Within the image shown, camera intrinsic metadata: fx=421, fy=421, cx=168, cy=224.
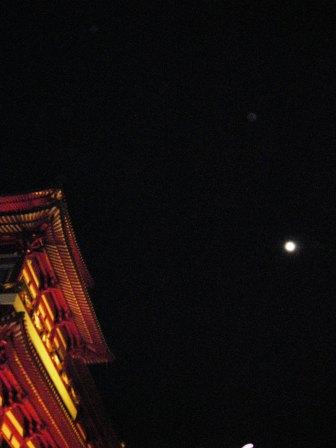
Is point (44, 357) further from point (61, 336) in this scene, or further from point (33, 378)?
point (61, 336)

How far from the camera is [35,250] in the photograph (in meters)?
12.5

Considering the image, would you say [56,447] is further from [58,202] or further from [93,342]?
[58,202]

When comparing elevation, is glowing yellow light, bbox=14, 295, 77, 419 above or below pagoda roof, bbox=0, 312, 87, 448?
above

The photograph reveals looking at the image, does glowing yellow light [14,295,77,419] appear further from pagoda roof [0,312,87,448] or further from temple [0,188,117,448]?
pagoda roof [0,312,87,448]

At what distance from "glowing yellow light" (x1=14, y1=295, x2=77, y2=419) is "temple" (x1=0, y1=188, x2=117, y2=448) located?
26mm

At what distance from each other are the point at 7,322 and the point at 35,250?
126 inches

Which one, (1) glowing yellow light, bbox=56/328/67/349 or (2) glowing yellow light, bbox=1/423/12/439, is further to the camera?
(1) glowing yellow light, bbox=56/328/67/349

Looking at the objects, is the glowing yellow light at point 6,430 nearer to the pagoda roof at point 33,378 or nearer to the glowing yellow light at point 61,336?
the pagoda roof at point 33,378

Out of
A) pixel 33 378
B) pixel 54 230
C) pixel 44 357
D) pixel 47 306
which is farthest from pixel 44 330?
pixel 54 230

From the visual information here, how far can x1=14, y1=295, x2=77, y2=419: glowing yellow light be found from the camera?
10992 mm

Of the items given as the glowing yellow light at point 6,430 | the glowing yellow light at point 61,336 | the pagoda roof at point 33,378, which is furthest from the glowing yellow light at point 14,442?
the glowing yellow light at point 61,336

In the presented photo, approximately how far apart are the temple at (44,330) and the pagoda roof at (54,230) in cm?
3

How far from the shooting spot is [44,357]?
40.2 ft

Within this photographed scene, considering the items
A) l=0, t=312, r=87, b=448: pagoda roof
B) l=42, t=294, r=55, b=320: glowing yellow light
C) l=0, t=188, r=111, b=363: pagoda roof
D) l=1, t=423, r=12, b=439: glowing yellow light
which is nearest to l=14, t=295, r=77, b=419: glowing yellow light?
l=0, t=312, r=87, b=448: pagoda roof
